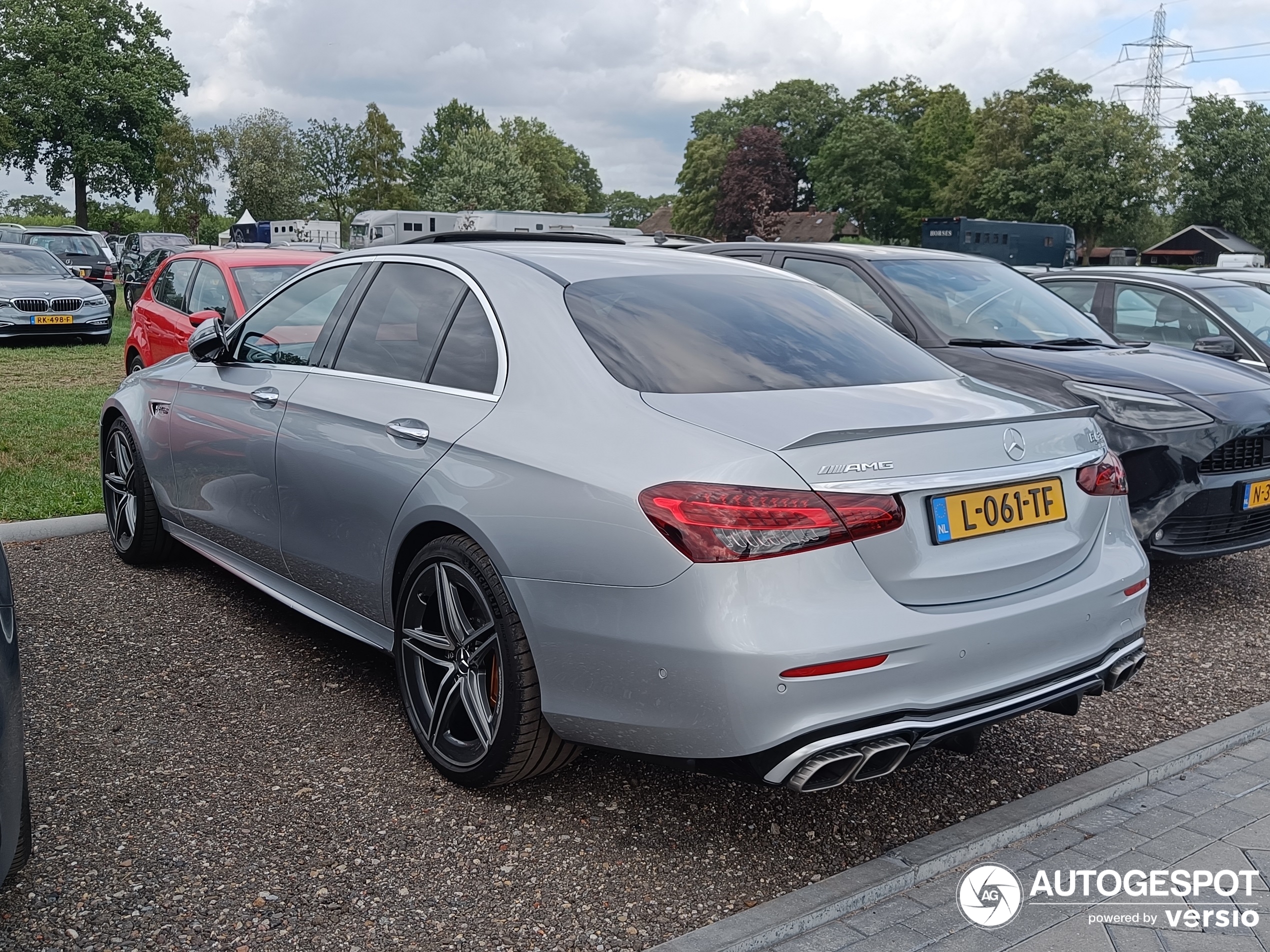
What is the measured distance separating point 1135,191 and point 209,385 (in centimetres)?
6777

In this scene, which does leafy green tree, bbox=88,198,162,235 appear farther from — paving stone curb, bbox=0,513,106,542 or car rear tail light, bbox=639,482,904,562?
car rear tail light, bbox=639,482,904,562

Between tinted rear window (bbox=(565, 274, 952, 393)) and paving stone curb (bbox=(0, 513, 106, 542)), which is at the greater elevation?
tinted rear window (bbox=(565, 274, 952, 393))

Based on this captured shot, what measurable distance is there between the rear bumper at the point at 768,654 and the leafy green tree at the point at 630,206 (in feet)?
538

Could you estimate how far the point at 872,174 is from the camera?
3012 inches

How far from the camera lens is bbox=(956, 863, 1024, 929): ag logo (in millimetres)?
2861

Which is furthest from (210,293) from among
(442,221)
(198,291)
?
(442,221)

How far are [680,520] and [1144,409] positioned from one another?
11.9 ft

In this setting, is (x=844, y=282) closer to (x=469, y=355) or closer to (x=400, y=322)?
(x=400, y=322)

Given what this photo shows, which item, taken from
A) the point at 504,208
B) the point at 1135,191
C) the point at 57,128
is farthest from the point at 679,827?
the point at 504,208

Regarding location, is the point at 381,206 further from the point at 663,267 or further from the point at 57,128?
the point at 663,267

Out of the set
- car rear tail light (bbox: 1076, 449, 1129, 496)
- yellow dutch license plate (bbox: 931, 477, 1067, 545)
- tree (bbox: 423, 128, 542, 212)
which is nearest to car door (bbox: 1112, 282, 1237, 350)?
car rear tail light (bbox: 1076, 449, 1129, 496)

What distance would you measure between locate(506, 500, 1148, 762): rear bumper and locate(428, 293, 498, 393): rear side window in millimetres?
730

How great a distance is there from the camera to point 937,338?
637 centimetres

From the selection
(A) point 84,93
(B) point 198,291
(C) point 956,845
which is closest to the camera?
(C) point 956,845
